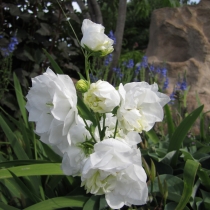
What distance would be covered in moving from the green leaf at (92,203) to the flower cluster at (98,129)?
13.5 inches

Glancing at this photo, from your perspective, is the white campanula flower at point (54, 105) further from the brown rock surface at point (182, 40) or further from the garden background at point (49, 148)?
the brown rock surface at point (182, 40)

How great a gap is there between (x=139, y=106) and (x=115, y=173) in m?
0.17

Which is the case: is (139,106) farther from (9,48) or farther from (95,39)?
(9,48)

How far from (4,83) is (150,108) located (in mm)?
2046

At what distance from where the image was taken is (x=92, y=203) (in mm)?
1151

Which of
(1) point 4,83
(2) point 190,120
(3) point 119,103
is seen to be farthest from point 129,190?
(1) point 4,83

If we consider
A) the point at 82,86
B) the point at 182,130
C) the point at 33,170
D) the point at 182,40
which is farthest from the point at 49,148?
the point at 182,40

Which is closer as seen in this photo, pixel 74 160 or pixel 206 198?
pixel 74 160

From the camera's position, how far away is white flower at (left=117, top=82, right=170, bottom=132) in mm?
780

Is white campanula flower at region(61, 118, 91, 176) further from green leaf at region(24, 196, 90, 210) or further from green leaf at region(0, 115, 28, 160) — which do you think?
green leaf at region(0, 115, 28, 160)

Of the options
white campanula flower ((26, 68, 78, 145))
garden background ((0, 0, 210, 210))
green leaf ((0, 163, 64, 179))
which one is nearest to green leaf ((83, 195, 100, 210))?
garden background ((0, 0, 210, 210))

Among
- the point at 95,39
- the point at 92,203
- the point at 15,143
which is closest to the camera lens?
the point at 95,39

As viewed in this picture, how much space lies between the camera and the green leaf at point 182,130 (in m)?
1.33

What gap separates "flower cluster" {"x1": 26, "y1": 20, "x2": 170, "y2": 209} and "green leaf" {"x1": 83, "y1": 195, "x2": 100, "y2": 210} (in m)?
0.34
